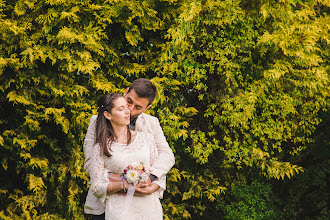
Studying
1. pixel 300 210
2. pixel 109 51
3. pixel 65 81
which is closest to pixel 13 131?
pixel 65 81

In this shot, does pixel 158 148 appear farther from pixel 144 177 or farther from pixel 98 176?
pixel 98 176

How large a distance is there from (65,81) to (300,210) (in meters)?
4.16

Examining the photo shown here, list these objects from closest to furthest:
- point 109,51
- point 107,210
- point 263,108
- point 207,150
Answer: point 107,210 < point 109,51 < point 207,150 < point 263,108

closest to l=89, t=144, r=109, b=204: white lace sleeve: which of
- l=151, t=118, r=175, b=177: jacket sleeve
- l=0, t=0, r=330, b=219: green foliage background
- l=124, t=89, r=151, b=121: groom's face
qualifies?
l=151, t=118, r=175, b=177: jacket sleeve

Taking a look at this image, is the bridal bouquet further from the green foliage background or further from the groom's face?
the green foliage background

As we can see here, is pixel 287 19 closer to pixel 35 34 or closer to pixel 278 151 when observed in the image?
pixel 278 151

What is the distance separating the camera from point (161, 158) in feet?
9.96

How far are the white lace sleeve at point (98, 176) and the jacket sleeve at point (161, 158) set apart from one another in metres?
0.36

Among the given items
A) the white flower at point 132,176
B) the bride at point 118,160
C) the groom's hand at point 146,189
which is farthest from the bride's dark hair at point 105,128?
the groom's hand at point 146,189

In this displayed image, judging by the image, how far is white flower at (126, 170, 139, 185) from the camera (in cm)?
266

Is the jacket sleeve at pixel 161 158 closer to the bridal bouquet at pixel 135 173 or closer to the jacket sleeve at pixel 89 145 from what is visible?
the bridal bouquet at pixel 135 173

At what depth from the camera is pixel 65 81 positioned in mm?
4891

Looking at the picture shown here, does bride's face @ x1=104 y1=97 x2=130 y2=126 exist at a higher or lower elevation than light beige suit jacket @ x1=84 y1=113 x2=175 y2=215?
higher

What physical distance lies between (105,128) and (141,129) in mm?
400
